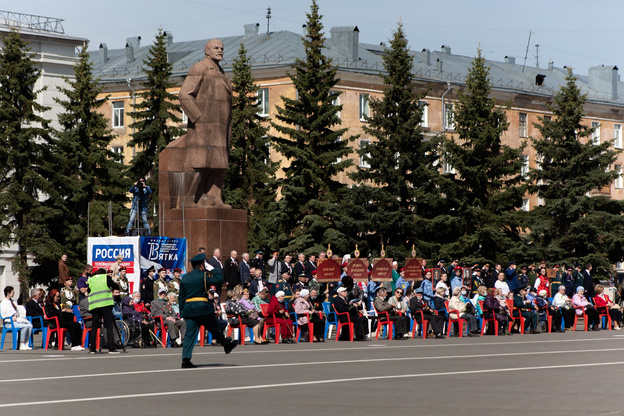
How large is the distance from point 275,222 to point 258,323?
82.2 ft

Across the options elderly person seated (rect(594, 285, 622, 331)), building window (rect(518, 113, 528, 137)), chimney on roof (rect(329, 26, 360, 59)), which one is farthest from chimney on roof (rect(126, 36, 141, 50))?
elderly person seated (rect(594, 285, 622, 331))

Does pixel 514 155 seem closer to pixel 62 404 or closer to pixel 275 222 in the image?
pixel 275 222

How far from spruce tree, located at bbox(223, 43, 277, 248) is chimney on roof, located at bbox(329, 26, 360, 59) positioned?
17.8 meters

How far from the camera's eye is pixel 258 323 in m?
25.3

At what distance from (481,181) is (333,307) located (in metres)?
24.2

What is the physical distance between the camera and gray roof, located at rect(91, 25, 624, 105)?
230 feet

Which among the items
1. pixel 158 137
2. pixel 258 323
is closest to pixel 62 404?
pixel 258 323

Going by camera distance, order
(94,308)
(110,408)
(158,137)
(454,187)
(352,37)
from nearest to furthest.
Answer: (110,408) → (94,308) → (454,187) → (158,137) → (352,37)

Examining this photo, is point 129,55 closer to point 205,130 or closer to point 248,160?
point 248,160

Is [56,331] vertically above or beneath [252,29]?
beneath

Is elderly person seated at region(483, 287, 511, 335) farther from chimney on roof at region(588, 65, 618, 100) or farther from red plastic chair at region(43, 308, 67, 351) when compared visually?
chimney on roof at region(588, 65, 618, 100)

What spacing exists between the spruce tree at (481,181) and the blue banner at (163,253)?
21826 millimetres

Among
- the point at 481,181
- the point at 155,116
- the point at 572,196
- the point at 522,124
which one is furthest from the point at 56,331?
the point at 522,124

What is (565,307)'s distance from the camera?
1307 inches
